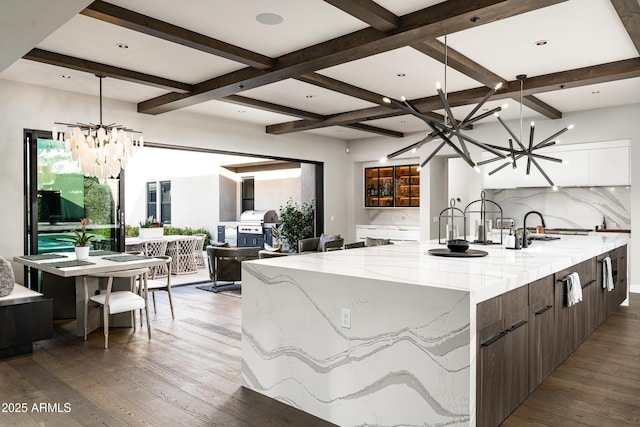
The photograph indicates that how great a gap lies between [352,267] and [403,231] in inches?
262

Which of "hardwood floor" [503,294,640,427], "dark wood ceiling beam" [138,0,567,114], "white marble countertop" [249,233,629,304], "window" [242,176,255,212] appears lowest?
"hardwood floor" [503,294,640,427]

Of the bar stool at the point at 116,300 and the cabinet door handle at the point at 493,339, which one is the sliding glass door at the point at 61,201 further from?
the cabinet door handle at the point at 493,339

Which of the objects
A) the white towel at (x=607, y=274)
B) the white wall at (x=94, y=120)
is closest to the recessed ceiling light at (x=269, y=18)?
the white wall at (x=94, y=120)

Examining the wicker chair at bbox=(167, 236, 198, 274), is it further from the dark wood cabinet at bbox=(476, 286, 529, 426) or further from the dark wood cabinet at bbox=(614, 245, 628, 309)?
the dark wood cabinet at bbox=(476, 286, 529, 426)

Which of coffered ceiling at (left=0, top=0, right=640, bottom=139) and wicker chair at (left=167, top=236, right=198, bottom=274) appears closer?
coffered ceiling at (left=0, top=0, right=640, bottom=139)

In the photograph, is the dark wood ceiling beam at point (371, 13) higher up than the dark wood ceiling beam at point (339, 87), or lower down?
lower down

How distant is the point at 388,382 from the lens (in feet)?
8.04

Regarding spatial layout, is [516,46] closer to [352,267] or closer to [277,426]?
Answer: [352,267]

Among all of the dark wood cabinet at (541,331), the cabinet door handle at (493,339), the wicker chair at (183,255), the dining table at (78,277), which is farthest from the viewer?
the wicker chair at (183,255)

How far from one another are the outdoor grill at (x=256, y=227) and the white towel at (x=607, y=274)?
24.6ft

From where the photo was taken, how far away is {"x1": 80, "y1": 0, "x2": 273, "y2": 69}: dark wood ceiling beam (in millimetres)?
3289

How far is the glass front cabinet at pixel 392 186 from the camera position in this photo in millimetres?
9492

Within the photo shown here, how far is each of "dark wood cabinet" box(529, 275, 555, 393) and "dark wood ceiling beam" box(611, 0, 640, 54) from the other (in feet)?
6.54

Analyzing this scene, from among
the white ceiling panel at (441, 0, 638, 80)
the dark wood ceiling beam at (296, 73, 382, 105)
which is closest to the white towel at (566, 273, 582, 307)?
the white ceiling panel at (441, 0, 638, 80)
